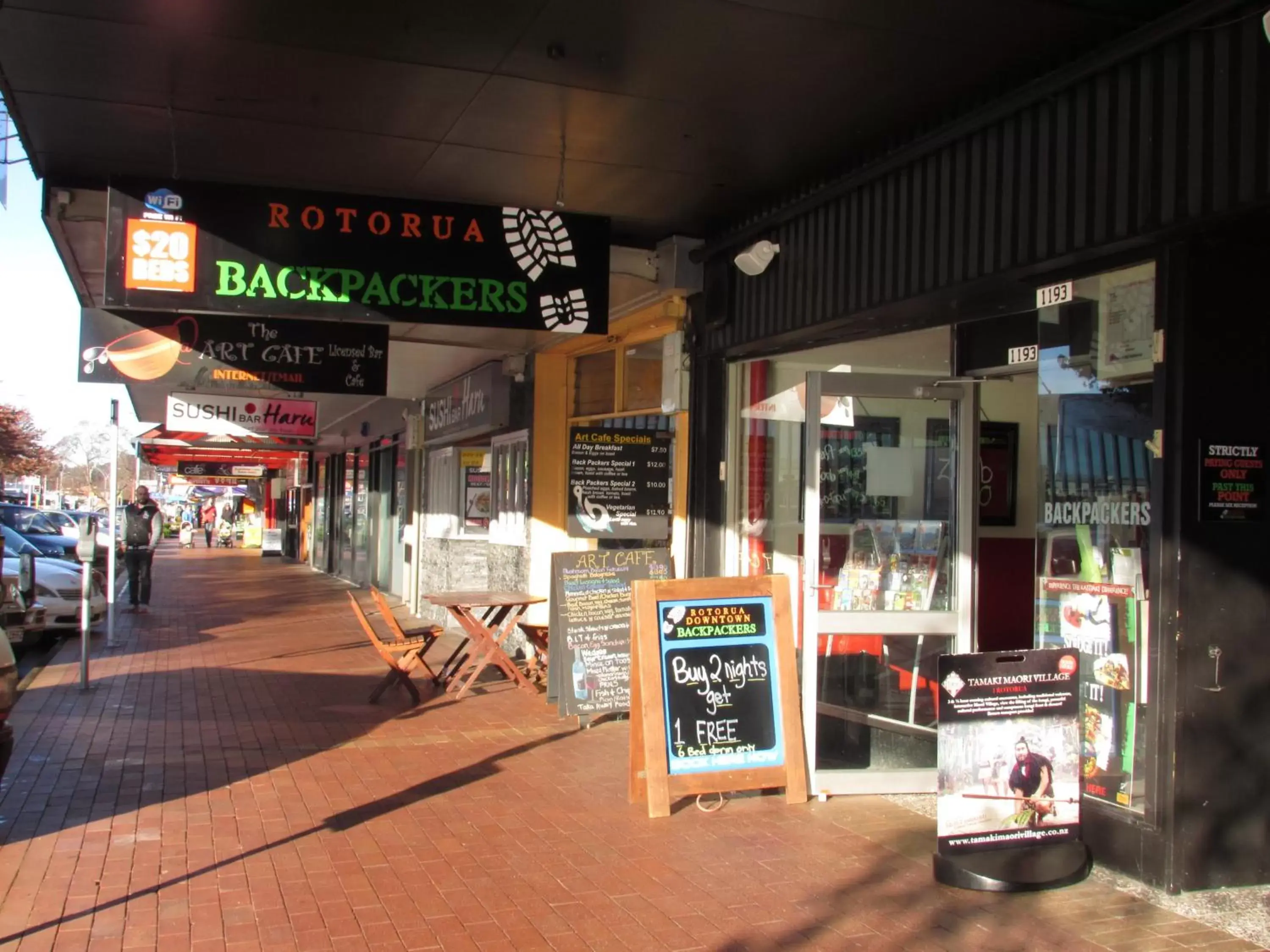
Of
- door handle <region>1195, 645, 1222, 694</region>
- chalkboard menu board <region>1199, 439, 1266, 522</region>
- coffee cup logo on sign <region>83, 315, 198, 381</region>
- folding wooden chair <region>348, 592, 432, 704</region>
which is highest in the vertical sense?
coffee cup logo on sign <region>83, 315, 198, 381</region>

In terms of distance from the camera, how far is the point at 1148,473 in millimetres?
4938

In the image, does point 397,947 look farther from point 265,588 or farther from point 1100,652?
Answer: point 265,588

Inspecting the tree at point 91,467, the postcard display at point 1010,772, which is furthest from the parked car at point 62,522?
the tree at point 91,467

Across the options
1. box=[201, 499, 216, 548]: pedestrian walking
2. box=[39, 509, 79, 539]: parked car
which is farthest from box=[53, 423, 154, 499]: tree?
box=[39, 509, 79, 539]: parked car

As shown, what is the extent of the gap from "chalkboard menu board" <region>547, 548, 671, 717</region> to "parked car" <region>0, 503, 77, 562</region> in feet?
34.1

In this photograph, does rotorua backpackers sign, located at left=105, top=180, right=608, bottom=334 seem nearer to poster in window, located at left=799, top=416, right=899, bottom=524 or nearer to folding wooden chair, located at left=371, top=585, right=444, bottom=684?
poster in window, located at left=799, top=416, right=899, bottom=524

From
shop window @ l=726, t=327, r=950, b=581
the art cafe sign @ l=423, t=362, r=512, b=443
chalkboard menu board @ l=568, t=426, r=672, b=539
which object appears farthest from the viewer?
the art cafe sign @ l=423, t=362, r=512, b=443

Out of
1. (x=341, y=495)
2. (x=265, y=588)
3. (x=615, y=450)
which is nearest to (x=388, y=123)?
(x=615, y=450)

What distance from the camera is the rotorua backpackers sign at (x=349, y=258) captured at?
6.36m

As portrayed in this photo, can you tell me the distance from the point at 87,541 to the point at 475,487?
5.69 metres

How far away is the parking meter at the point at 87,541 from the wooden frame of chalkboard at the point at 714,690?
5150 millimetres

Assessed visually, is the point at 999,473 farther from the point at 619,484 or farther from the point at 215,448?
the point at 215,448

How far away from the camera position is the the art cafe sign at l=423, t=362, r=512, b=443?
12039mm

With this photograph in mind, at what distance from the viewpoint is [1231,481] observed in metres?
4.79
